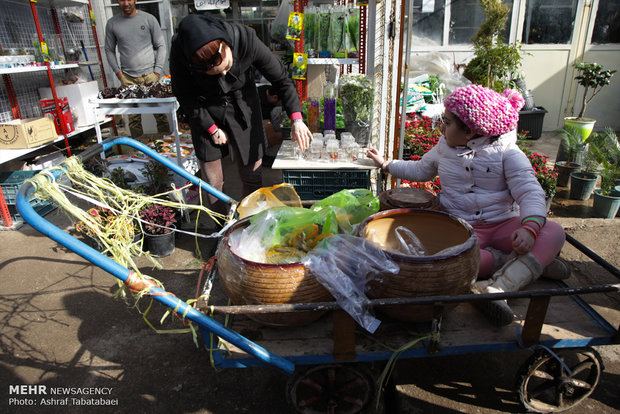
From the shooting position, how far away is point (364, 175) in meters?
3.20

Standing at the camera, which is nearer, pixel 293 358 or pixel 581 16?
pixel 293 358

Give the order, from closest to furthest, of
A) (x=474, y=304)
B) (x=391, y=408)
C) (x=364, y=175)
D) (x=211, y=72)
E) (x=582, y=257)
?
(x=474, y=304) < (x=391, y=408) < (x=211, y=72) < (x=364, y=175) < (x=582, y=257)

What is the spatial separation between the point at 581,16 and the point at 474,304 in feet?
26.4

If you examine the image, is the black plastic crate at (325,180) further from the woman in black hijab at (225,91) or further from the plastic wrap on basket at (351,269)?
the plastic wrap on basket at (351,269)

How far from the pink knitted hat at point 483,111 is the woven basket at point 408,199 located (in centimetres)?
45

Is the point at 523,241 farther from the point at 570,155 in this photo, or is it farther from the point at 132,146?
the point at 570,155

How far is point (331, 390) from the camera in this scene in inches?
73.2

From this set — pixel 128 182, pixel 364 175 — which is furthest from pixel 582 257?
pixel 128 182

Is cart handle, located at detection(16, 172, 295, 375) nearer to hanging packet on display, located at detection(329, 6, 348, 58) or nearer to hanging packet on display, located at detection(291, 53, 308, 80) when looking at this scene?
hanging packet on display, located at detection(291, 53, 308, 80)

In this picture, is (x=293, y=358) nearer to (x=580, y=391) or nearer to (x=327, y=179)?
(x=580, y=391)

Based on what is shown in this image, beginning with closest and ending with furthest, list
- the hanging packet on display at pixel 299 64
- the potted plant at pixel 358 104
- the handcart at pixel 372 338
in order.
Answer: the handcart at pixel 372 338
the potted plant at pixel 358 104
the hanging packet on display at pixel 299 64

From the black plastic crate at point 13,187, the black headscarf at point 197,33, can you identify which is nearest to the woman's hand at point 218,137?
the black headscarf at point 197,33

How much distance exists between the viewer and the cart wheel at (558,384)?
1.87 metres

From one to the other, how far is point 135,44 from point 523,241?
603 cm
